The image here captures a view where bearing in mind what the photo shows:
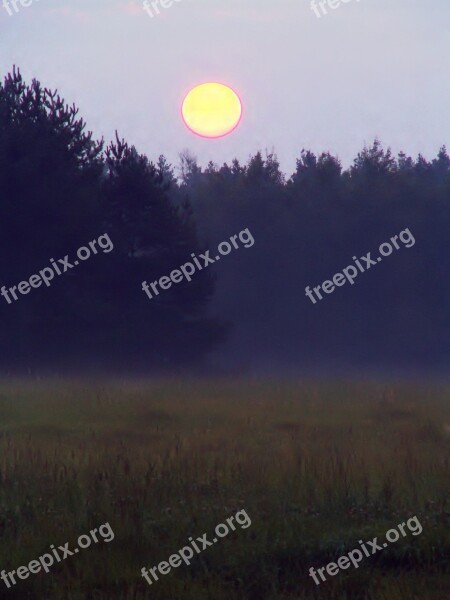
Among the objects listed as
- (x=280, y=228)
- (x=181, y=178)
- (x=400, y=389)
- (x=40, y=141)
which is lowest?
(x=400, y=389)

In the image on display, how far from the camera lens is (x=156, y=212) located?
3497 centimetres

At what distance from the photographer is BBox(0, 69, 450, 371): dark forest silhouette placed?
108ft

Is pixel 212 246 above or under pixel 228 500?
above

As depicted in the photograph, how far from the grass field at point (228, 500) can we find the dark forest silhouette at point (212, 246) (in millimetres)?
19592

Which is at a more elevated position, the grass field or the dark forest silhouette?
the dark forest silhouette

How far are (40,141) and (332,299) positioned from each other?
78.5 feet

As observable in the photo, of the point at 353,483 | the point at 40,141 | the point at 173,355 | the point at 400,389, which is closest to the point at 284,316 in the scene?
the point at 173,355

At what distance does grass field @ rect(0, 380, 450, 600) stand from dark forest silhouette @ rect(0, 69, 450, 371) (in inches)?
771

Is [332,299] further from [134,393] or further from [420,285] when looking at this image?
[134,393]

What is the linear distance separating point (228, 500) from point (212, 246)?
1659 inches

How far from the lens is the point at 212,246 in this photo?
50.2m

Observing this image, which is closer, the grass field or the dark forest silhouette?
the grass field

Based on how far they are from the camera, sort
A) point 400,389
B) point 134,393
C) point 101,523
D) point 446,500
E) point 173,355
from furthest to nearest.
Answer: point 173,355, point 400,389, point 134,393, point 446,500, point 101,523

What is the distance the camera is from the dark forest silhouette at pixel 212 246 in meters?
33.0
